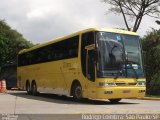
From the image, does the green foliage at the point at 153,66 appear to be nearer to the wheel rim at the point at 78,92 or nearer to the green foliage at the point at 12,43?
the wheel rim at the point at 78,92

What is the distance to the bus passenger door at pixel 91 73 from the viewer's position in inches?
819

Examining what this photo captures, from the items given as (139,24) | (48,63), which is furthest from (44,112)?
(139,24)

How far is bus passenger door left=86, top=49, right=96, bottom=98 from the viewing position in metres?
20.8

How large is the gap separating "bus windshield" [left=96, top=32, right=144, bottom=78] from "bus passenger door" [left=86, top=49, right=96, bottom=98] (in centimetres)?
42

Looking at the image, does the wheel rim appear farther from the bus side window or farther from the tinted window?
the tinted window

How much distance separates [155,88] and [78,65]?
16933mm

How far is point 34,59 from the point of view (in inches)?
1202

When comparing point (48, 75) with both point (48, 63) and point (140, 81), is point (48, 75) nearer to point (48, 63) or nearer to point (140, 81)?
point (48, 63)

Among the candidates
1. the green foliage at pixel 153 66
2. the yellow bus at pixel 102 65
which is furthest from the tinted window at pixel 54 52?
the green foliage at pixel 153 66

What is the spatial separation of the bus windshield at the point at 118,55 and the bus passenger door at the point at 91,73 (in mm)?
417

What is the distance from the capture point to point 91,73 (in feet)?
68.9

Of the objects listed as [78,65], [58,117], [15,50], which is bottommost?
[58,117]

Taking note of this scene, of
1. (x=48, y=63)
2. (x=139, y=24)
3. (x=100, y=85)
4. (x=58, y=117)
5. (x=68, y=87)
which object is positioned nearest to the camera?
(x=58, y=117)

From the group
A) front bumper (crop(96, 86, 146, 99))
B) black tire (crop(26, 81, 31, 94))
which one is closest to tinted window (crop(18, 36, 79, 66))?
black tire (crop(26, 81, 31, 94))
